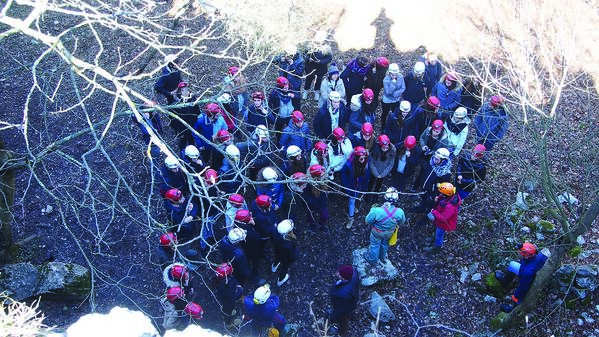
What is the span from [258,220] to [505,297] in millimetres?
4465

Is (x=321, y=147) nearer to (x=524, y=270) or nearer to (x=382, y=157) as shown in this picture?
(x=382, y=157)

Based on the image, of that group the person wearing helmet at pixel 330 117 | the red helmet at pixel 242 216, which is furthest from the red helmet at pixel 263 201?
the person wearing helmet at pixel 330 117

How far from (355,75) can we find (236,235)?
4.83 meters

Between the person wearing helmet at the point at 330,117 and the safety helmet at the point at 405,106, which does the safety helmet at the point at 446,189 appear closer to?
the safety helmet at the point at 405,106

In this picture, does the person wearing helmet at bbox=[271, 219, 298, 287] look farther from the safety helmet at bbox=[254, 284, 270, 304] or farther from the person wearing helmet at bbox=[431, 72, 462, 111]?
the person wearing helmet at bbox=[431, 72, 462, 111]

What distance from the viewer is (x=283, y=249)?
7.77 metres

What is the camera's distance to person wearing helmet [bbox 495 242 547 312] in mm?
6930

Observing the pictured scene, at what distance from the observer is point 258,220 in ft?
25.1

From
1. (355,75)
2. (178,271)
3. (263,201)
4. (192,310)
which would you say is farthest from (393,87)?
(192,310)

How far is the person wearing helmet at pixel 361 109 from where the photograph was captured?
9.27 meters

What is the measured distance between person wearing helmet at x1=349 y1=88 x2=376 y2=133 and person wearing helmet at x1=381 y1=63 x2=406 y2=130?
712 mm

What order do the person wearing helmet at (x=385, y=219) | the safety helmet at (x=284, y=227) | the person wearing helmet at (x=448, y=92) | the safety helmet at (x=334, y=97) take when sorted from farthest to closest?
1. the person wearing helmet at (x=448, y=92)
2. the safety helmet at (x=334, y=97)
3. the person wearing helmet at (x=385, y=219)
4. the safety helmet at (x=284, y=227)

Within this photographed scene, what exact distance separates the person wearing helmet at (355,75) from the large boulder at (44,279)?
6.38m

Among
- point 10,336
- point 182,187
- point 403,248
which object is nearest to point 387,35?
point 403,248
